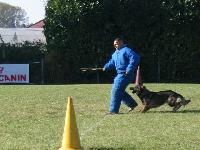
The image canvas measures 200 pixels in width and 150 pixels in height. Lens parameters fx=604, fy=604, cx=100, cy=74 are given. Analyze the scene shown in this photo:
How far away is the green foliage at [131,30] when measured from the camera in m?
33.5

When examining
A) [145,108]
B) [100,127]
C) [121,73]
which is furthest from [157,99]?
[100,127]

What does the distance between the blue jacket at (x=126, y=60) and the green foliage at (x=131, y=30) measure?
18546 mm

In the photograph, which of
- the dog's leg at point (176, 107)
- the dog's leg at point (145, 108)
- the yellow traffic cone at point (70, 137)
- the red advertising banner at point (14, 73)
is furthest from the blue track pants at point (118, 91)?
the red advertising banner at point (14, 73)

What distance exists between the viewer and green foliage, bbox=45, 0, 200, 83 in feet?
110

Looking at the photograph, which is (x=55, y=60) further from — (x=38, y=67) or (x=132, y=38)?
(x=132, y=38)

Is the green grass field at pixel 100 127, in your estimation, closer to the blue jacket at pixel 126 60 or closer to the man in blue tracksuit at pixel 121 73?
the man in blue tracksuit at pixel 121 73

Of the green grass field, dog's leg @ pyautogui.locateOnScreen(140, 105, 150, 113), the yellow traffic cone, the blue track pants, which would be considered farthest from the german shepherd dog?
the yellow traffic cone

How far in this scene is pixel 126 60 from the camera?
14812mm

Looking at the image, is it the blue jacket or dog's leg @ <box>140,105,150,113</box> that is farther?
dog's leg @ <box>140,105,150,113</box>

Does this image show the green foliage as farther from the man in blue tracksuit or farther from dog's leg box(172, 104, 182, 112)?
the man in blue tracksuit

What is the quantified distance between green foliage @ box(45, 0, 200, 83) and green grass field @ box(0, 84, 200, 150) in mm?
16088

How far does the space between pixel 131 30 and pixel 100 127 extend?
2215 centimetres

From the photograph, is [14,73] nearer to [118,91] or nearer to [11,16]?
[118,91]

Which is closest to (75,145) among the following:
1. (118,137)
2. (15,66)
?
(118,137)
